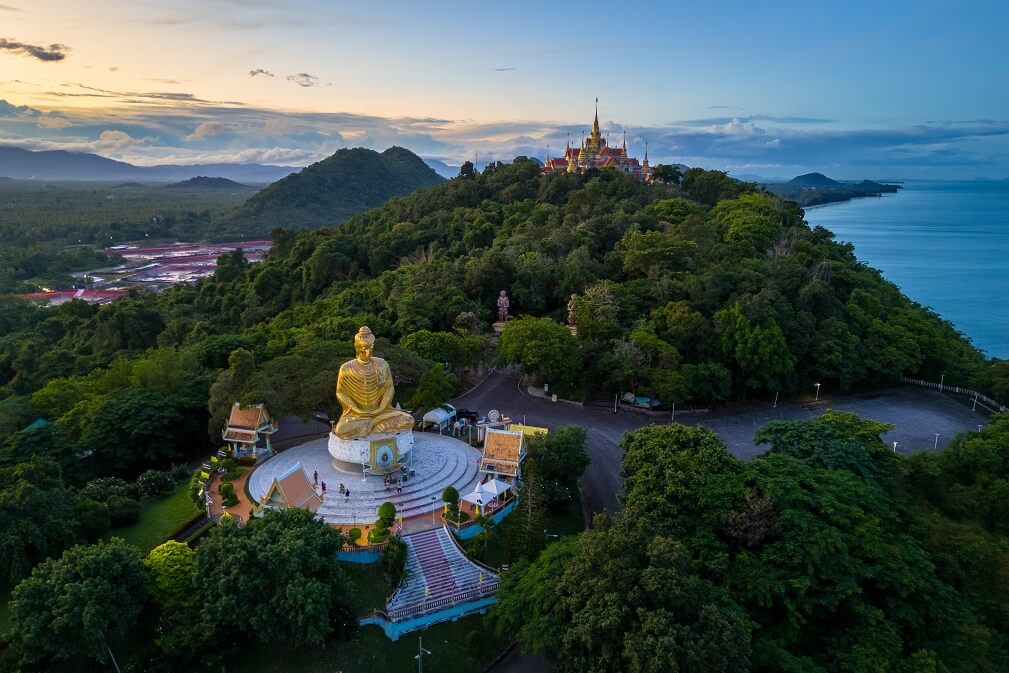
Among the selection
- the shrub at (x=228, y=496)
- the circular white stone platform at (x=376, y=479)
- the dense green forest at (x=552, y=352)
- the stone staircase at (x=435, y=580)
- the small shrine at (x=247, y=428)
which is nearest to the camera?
the dense green forest at (x=552, y=352)

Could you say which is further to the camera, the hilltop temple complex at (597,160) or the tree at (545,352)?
the hilltop temple complex at (597,160)

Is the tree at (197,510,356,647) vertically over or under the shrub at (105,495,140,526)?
over

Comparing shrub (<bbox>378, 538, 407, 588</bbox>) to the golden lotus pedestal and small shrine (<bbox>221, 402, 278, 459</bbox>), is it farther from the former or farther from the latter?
small shrine (<bbox>221, 402, 278, 459</bbox>)

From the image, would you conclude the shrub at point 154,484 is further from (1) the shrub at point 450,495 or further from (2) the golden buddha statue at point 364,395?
(1) the shrub at point 450,495

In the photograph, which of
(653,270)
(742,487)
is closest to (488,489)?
(742,487)

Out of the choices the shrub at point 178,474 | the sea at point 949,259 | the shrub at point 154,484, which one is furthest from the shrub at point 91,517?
the sea at point 949,259

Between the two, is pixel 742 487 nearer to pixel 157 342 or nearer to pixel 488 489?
pixel 488 489

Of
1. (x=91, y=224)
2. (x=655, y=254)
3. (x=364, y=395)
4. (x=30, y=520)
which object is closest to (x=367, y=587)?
(x=364, y=395)

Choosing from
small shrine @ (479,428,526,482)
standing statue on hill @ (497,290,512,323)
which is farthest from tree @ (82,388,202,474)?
standing statue on hill @ (497,290,512,323)
